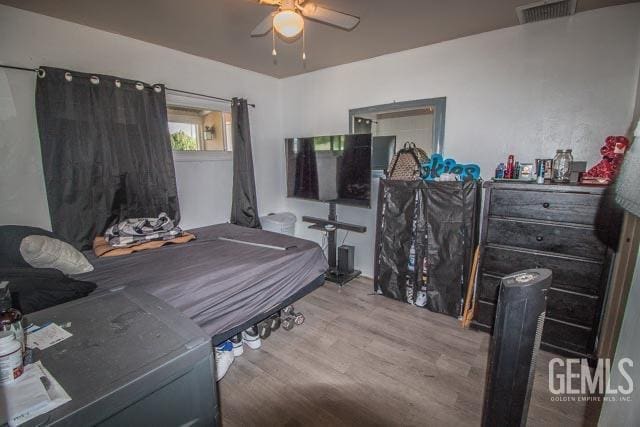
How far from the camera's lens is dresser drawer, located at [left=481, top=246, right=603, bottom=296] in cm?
191

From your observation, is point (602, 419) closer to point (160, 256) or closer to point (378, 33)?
point (160, 256)

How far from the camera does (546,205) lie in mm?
1996

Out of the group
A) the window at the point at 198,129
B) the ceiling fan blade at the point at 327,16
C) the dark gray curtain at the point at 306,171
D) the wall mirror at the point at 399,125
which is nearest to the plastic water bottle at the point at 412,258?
the wall mirror at the point at 399,125

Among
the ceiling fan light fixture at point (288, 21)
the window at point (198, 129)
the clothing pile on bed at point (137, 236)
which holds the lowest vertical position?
the clothing pile on bed at point (137, 236)

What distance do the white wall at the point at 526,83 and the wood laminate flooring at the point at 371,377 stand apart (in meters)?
1.55

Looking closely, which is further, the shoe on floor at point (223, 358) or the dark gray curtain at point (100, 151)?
the dark gray curtain at point (100, 151)

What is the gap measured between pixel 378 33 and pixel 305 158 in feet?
4.84

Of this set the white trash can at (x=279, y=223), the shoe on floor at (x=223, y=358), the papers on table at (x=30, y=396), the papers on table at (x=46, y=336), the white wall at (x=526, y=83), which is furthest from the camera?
the white trash can at (x=279, y=223)

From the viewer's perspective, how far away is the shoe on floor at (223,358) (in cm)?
181

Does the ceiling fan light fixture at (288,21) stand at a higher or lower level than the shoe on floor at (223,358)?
higher

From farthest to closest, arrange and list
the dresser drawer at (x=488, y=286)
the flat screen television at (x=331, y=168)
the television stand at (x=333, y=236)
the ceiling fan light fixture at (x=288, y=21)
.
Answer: the television stand at (x=333, y=236), the flat screen television at (x=331, y=168), the dresser drawer at (x=488, y=286), the ceiling fan light fixture at (x=288, y=21)

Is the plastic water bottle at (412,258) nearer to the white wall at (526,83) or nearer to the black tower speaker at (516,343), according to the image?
the white wall at (526,83)

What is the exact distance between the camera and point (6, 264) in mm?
1564

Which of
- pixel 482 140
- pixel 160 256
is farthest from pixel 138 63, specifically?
pixel 482 140
